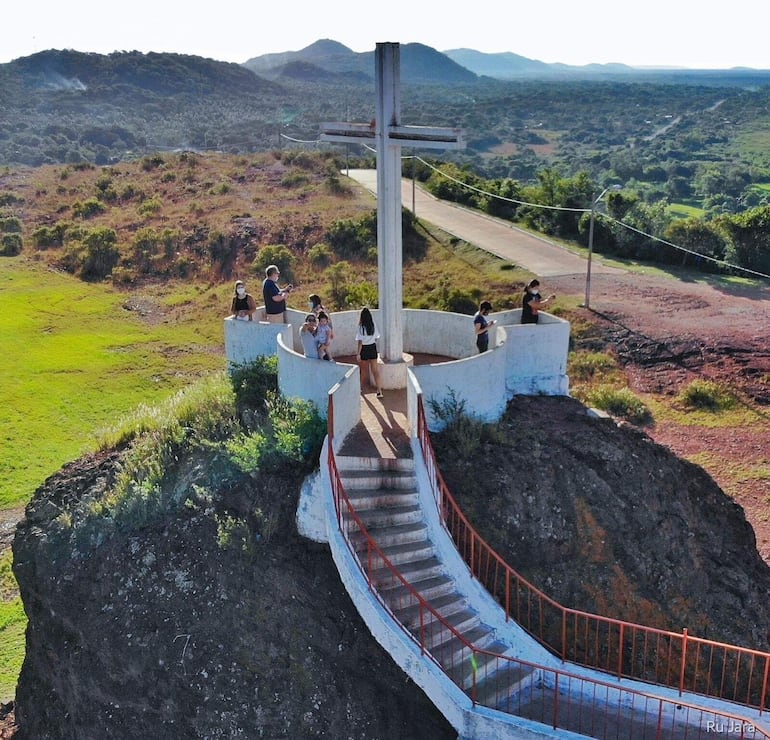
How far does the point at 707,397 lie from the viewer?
61.0 ft

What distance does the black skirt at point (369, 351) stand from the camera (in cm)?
1177

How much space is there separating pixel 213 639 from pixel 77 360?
51.0 feet

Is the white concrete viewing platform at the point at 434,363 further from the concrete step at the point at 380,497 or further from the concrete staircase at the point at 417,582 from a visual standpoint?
the concrete step at the point at 380,497

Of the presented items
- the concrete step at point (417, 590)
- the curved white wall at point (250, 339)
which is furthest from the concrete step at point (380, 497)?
the curved white wall at point (250, 339)

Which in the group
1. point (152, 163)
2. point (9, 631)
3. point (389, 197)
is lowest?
point (9, 631)

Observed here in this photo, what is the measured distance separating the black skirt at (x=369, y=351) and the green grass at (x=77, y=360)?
6777 mm

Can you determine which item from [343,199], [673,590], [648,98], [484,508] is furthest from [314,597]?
[648,98]

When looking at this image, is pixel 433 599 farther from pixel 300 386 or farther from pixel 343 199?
pixel 343 199

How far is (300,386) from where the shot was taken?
11344 millimetres

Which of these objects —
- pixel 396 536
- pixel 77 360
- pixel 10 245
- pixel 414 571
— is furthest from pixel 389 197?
pixel 10 245

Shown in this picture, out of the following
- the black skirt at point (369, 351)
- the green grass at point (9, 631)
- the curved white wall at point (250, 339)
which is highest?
the black skirt at point (369, 351)

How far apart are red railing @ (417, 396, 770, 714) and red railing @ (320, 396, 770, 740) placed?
0.54 metres

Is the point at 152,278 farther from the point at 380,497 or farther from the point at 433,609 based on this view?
the point at 433,609

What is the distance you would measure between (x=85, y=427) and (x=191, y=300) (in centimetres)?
910
